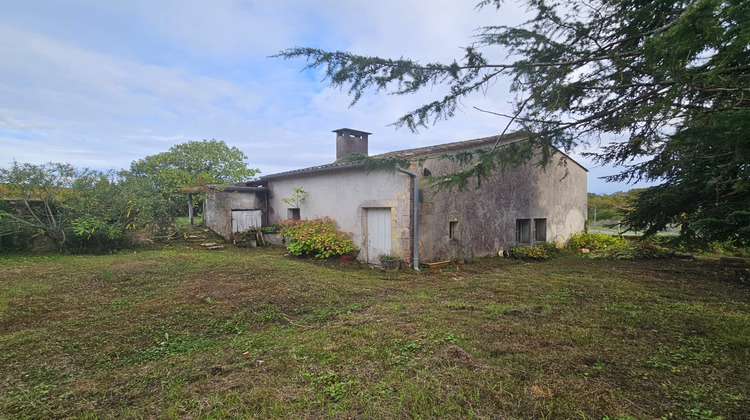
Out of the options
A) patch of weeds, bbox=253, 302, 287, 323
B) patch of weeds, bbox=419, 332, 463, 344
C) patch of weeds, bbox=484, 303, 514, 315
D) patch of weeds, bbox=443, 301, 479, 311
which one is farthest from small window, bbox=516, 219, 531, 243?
patch of weeds, bbox=253, 302, 287, 323

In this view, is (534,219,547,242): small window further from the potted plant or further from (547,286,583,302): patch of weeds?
(547,286,583,302): patch of weeds

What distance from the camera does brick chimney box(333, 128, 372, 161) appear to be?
13.3 metres

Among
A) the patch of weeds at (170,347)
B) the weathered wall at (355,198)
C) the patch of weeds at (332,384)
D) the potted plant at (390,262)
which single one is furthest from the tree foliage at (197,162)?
the patch of weeds at (332,384)

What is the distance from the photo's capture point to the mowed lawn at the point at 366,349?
2.50 metres

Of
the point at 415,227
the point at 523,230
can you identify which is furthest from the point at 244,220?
the point at 523,230

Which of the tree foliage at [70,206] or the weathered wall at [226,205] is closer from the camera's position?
the tree foliage at [70,206]

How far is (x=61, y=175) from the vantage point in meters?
9.80

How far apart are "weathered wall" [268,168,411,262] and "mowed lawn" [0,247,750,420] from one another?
218 cm

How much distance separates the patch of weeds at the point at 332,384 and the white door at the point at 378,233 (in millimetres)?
6161

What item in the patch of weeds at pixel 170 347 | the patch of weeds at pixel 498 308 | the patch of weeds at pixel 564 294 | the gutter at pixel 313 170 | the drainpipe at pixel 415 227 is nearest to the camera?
the patch of weeds at pixel 170 347

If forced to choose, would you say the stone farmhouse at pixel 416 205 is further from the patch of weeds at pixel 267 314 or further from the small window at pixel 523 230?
the patch of weeds at pixel 267 314

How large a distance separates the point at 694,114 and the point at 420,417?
418 cm

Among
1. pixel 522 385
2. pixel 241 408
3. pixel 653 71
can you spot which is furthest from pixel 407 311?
pixel 653 71

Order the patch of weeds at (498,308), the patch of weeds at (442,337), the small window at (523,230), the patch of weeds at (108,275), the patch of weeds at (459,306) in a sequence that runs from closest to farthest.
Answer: the patch of weeds at (442,337), the patch of weeds at (498,308), the patch of weeds at (459,306), the patch of weeds at (108,275), the small window at (523,230)
